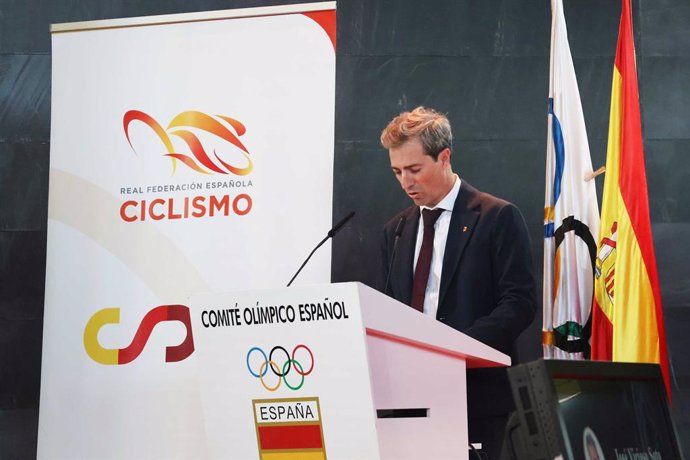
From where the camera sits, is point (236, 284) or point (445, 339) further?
point (236, 284)

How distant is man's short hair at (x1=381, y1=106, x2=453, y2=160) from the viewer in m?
3.46

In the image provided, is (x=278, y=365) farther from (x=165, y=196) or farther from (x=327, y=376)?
(x=165, y=196)

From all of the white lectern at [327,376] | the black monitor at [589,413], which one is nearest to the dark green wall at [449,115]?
the white lectern at [327,376]

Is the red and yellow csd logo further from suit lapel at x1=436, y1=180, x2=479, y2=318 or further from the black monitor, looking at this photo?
the black monitor

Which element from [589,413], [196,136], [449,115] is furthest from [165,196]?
[589,413]

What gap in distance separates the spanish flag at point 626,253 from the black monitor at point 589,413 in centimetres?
159

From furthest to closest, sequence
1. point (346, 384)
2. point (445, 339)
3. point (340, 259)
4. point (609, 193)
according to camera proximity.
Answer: point (340, 259)
point (609, 193)
point (445, 339)
point (346, 384)

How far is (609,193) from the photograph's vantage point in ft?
12.1

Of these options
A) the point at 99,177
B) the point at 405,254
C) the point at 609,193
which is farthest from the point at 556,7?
the point at 99,177

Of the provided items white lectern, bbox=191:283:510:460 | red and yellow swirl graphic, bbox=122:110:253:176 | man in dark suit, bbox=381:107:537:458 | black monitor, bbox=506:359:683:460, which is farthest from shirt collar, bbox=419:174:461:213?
black monitor, bbox=506:359:683:460

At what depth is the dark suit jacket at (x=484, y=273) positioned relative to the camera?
3.20 m

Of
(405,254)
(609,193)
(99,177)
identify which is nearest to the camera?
(405,254)

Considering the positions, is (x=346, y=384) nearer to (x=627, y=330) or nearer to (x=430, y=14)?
(x=627, y=330)

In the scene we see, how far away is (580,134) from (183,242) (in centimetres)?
172
